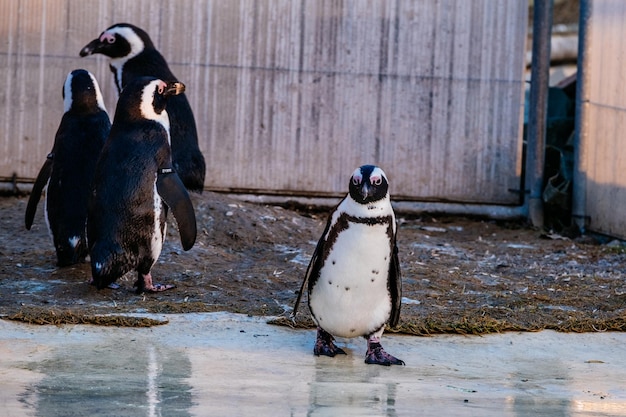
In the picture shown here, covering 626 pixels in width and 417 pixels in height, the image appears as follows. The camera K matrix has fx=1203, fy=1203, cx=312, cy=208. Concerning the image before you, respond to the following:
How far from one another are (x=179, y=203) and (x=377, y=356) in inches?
62.3

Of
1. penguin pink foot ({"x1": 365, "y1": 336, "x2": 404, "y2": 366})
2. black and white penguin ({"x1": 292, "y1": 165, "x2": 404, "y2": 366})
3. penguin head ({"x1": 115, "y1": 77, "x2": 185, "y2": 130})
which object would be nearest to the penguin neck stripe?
black and white penguin ({"x1": 292, "y1": 165, "x2": 404, "y2": 366})

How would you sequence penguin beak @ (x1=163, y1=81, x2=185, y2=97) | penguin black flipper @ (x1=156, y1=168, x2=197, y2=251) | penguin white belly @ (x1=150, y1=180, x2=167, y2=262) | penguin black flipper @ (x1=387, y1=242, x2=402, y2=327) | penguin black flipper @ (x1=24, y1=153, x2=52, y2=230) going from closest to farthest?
penguin black flipper @ (x1=387, y1=242, x2=402, y2=327), penguin black flipper @ (x1=156, y1=168, x2=197, y2=251), penguin white belly @ (x1=150, y1=180, x2=167, y2=262), penguin beak @ (x1=163, y1=81, x2=185, y2=97), penguin black flipper @ (x1=24, y1=153, x2=52, y2=230)

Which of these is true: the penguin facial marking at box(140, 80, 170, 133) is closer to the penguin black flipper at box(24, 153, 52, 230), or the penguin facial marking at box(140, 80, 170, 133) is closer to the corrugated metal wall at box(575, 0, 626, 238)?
the penguin black flipper at box(24, 153, 52, 230)

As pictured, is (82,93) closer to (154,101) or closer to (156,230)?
(154,101)

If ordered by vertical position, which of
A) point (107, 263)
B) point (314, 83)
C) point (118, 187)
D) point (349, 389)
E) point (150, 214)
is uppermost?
point (314, 83)

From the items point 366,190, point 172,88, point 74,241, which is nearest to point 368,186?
point 366,190

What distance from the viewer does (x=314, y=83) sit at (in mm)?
9445

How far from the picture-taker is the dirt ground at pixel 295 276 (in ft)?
18.2

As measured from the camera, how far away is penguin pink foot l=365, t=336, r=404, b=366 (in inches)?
185

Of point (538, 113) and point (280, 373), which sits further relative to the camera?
point (538, 113)

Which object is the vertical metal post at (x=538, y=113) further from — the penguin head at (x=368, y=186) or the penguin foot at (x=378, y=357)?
the penguin head at (x=368, y=186)

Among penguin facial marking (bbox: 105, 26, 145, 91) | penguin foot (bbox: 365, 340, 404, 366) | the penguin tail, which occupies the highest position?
penguin facial marking (bbox: 105, 26, 145, 91)

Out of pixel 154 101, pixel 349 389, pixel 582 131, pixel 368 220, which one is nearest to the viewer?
pixel 349 389

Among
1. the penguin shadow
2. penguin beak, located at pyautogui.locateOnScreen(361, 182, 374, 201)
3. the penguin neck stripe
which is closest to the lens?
the penguin shadow
